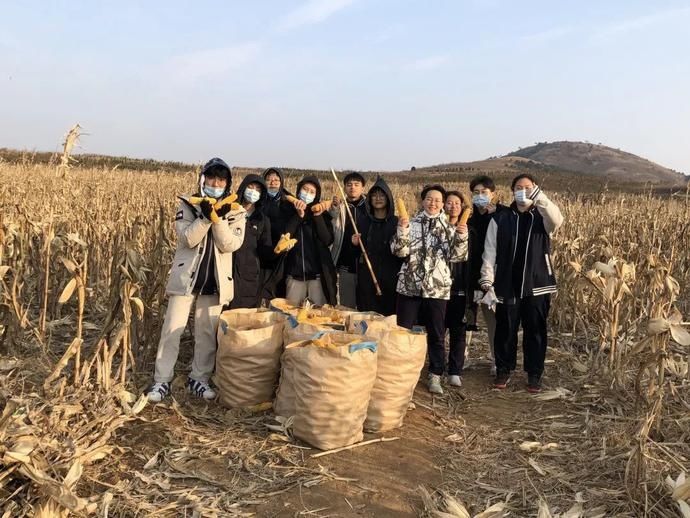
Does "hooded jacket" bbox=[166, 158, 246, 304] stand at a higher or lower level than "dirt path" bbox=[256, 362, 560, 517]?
higher

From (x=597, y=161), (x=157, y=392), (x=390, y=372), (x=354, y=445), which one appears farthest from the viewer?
(x=597, y=161)

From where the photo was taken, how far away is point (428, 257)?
13.8ft

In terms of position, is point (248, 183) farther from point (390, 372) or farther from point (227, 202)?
point (390, 372)

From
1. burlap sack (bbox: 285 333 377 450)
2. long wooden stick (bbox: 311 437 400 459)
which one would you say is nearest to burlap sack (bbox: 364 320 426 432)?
long wooden stick (bbox: 311 437 400 459)

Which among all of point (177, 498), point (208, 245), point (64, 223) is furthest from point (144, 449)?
point (64, 223)

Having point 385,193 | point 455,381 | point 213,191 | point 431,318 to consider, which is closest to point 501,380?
point 455,381

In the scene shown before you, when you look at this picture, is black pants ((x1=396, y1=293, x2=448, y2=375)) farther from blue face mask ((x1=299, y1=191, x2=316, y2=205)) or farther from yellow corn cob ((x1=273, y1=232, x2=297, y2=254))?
blue face mask ((x1=299, y1=191, x2=316, y2=205))

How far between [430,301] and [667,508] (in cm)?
201

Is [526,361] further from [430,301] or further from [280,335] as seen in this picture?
[280,335]

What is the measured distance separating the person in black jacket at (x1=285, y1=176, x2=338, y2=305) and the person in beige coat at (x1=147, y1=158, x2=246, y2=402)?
25.6 inches

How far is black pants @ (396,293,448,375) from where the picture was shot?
427 centimetres

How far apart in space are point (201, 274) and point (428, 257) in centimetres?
170

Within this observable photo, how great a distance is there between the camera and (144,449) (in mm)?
3186

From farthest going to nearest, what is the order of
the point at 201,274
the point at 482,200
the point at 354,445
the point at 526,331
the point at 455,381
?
the point at 482,200
the point at 455,381
the point at 526,331
the point at 201,274
the point at 354,445
